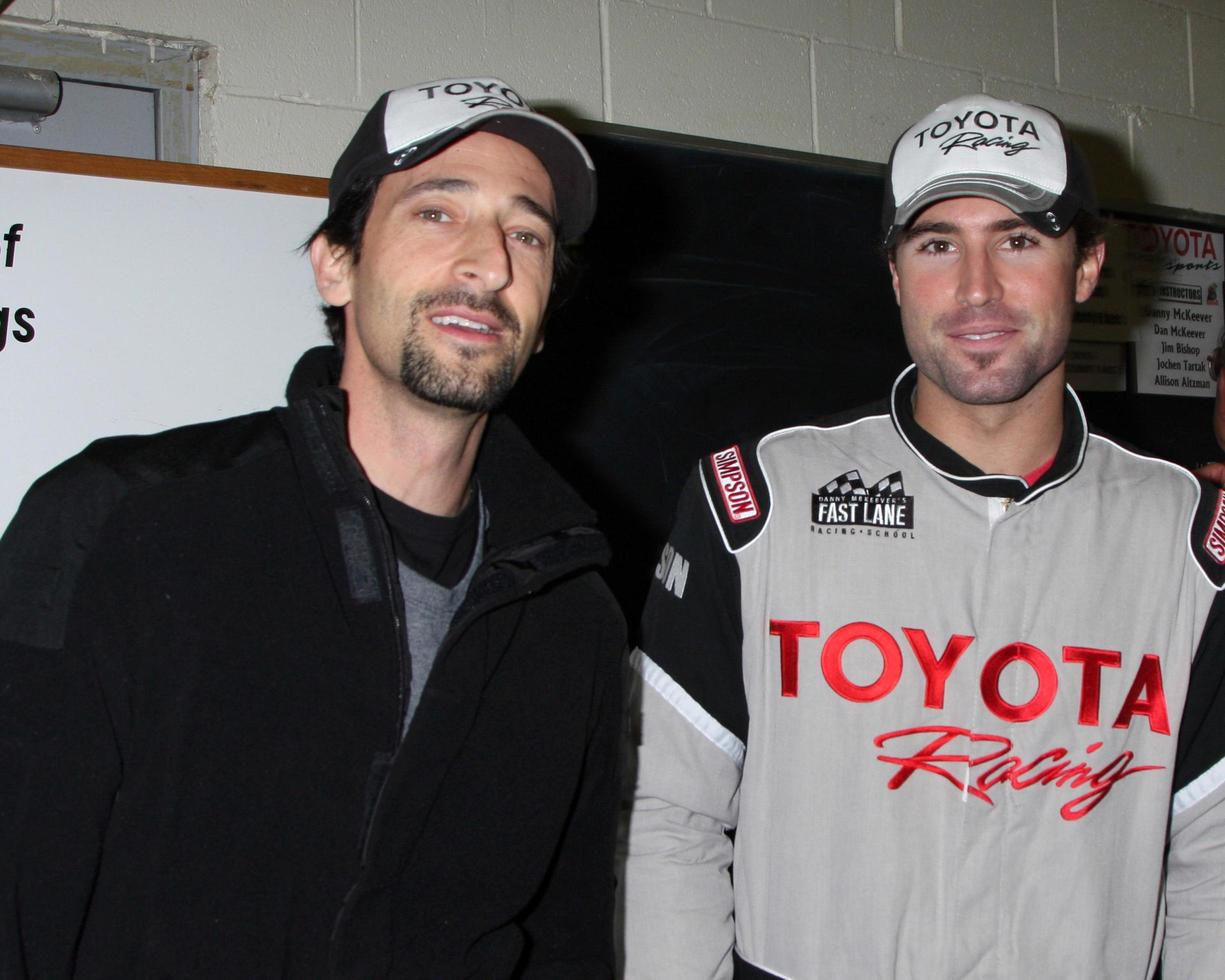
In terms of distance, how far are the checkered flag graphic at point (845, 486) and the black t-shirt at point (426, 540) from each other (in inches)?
17.4

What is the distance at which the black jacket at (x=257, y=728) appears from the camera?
0.89 metres

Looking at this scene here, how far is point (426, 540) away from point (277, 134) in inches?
33.7

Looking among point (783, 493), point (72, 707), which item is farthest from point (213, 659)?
point (783, 493)

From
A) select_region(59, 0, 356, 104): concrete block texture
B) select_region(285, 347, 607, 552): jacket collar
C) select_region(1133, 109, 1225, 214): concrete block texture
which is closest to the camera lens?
select_region(285, 347, 607, 552): jacket collar

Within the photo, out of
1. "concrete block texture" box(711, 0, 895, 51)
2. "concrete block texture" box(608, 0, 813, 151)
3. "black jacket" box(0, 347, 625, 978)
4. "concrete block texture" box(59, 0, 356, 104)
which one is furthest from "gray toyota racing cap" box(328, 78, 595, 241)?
"concrete block texture" box(711, 0, 895, 51)

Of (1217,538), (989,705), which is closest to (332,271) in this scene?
(989,705)

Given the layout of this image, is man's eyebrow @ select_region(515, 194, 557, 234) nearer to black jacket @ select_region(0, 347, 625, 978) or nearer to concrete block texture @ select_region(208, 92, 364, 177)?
black jacket @ select_region(0, 347, 625, 978)

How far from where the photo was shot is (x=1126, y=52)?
249 cm

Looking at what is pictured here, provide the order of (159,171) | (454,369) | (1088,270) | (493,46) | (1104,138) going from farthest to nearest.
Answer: (1104,138), (493,46), (159,171), (1088,270), (454,369)

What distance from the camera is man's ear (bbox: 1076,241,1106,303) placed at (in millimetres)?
1417

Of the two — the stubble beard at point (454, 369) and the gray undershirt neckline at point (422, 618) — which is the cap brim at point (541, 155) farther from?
the gray undershirt neckline at point (422, 618)

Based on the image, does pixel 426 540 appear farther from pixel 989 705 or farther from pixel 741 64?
pixel 741 64

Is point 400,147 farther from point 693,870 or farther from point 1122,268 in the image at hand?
point 1122,268

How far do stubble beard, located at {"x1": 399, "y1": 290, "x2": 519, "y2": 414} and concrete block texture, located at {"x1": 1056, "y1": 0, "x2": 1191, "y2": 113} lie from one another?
1836 mm
